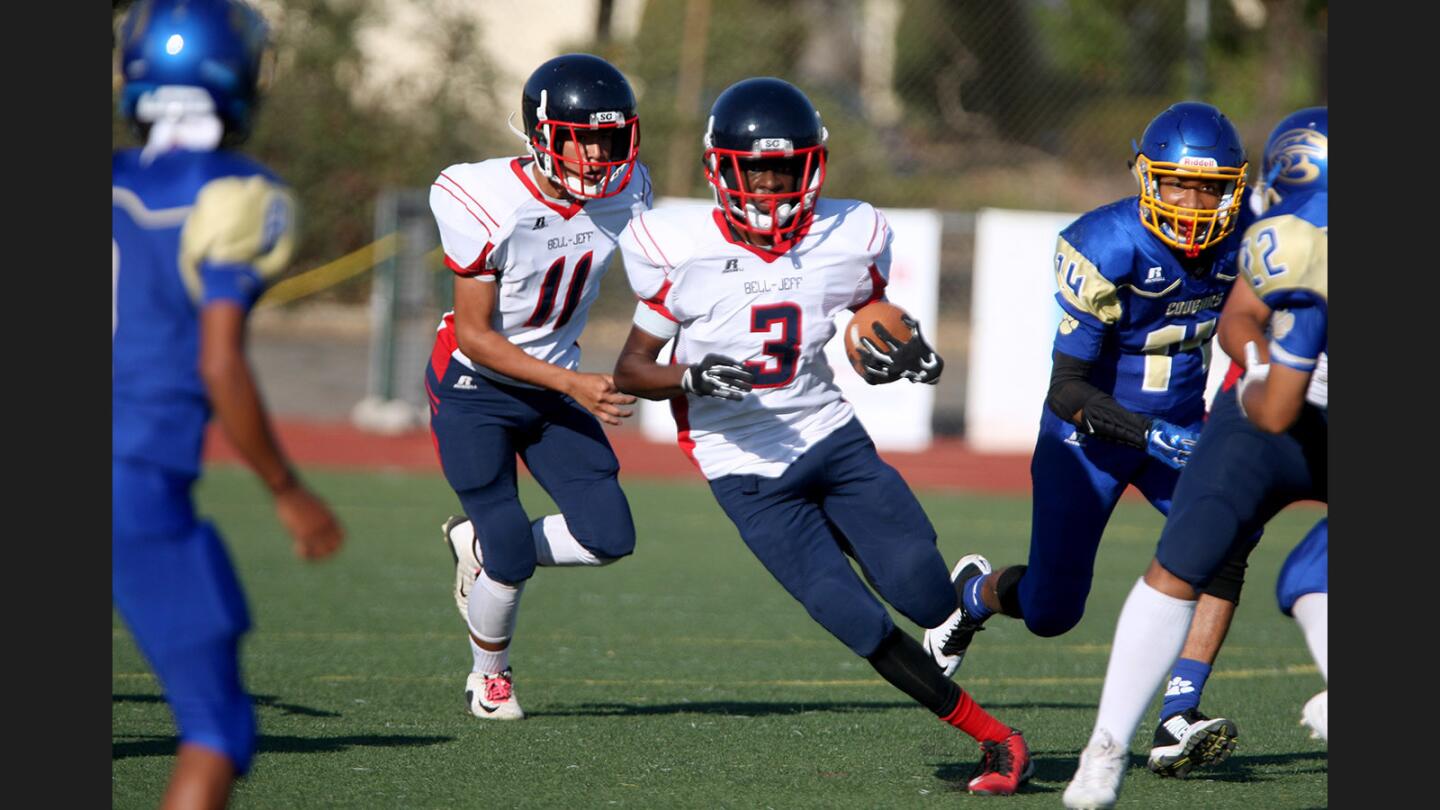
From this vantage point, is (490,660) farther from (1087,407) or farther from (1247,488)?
(1247,488)

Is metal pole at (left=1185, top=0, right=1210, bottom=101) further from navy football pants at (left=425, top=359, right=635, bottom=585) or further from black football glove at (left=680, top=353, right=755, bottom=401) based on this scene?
black football glove at (left=680, top=353, right=755, bottom=401)

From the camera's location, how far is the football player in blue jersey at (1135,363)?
4.53 metres

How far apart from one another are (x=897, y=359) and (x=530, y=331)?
1495mm

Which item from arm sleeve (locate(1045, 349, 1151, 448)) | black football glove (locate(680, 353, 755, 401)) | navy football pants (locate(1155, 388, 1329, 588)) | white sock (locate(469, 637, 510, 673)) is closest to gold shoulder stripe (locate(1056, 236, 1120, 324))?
arm sleeve (locate(1045, 349, 1151, 448))

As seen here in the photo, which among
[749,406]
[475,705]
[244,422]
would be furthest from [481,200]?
[244,422]

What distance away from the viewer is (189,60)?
313cm

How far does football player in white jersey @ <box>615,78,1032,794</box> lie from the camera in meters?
4.22

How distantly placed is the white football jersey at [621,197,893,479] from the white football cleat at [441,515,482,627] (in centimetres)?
145

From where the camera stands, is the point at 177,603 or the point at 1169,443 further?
the point at 1169,443

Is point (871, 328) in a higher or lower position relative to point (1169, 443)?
higher

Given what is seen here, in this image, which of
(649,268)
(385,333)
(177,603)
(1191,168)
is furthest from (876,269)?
(385,333)

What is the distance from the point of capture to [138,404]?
10.1 feet

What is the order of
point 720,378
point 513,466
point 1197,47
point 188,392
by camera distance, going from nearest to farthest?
point 188,392, point 720,378, point 513,466, point 1197,47

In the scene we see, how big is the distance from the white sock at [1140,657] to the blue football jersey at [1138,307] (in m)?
1.14
